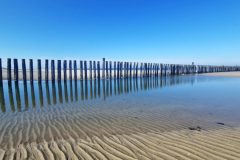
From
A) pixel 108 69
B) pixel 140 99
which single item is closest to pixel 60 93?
pixel 140 99

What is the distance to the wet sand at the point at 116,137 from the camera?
3.47 meters

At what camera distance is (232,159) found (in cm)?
315

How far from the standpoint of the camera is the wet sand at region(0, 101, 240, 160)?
11.4 ft

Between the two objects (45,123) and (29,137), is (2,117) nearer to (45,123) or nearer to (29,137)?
(45,123)

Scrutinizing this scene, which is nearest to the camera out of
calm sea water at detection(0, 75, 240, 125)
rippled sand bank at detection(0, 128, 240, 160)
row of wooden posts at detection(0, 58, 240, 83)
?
rippled sand bank at detection(0, 128, 240, 160)

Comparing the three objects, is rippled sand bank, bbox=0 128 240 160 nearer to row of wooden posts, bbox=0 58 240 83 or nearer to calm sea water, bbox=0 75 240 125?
calm sea water, bbox=0 75 240 125

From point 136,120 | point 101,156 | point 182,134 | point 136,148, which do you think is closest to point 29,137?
point 101,156

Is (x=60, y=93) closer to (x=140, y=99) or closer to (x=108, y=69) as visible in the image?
(x=140, y=99)

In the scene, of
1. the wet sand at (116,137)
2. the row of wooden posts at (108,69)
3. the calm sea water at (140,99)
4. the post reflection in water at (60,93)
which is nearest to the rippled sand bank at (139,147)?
the wet sand at (116,137)

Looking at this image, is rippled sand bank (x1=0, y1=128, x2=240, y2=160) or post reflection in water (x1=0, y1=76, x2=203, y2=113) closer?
rippled sand bank (x1=0, y1=128, x2=240, y2=160)

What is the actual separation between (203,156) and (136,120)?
2896mm

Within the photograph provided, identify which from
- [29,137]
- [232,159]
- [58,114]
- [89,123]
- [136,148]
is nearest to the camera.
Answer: [232,159]

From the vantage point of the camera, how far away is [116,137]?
442 centimetres

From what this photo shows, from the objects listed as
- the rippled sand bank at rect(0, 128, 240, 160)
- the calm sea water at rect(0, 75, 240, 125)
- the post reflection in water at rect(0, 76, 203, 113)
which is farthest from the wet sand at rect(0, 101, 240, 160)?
the post reflection in water at rect(0, 76, 203, 113)
